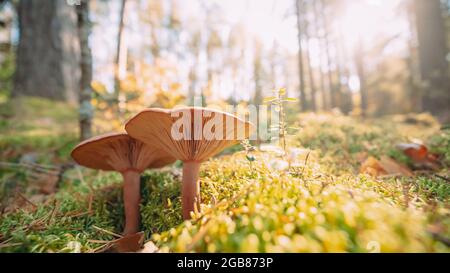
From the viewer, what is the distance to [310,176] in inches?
66.2

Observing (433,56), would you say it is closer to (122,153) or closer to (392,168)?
(392,168)

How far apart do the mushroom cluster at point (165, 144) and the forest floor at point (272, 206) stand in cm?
14

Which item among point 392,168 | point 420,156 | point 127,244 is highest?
point 420,156

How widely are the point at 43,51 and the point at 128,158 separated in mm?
7302

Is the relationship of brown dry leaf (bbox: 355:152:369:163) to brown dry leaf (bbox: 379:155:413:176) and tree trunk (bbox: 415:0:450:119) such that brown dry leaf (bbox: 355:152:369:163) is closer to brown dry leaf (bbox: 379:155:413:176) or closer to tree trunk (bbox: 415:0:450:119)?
brown dry leaf (bbox: 379:155:413:176)

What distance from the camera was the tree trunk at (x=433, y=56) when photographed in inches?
266

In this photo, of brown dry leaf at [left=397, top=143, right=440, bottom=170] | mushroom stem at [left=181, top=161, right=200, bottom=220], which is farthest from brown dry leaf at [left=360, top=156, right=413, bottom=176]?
mushroom stem at [left=181, top=161, right=200, bottom=220]

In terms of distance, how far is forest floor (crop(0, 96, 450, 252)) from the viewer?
94cm

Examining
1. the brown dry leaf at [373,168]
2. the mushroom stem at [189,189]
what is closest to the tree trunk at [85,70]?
the mushroom stem at [189,189]

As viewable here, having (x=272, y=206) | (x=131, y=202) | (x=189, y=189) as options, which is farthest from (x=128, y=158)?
(x=272, y=206)

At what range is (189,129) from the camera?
1.57 metres

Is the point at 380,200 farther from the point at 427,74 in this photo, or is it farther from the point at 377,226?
the point at 427,74

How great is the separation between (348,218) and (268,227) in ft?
1.01

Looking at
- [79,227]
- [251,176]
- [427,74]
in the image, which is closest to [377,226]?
[251,176]
